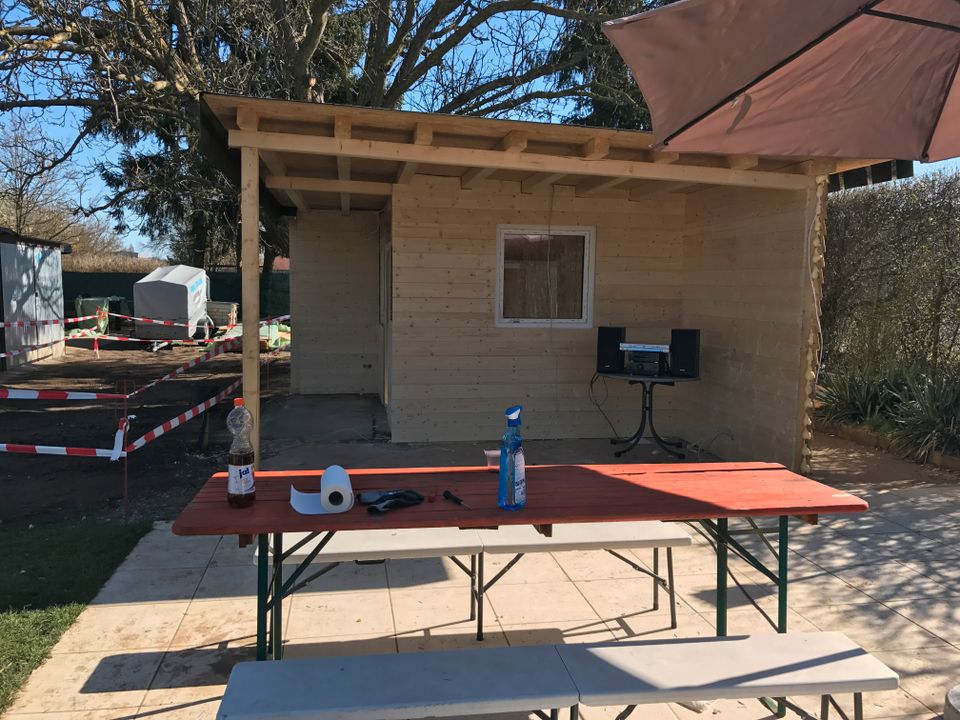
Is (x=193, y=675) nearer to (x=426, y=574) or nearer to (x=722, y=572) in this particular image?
(x=426, y=574)

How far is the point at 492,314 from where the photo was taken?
679 centimetres

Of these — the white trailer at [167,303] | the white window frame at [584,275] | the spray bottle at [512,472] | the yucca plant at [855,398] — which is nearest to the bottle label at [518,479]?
the spray bottle at [512,472]

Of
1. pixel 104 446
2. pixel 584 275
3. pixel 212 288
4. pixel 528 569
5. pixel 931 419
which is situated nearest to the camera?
pixel 528 569

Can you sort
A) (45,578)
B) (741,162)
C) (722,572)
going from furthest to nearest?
1. (741,162)
2. (45,578)
3. (722,572)

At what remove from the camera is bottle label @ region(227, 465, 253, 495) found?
87.8 inches

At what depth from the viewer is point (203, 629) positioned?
3.08 metres

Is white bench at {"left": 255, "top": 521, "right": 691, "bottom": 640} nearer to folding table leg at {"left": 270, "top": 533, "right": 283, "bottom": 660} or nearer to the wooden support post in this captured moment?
folding table leg at {"left": 270, "top": 533, "right": 283, "bottom": 660}

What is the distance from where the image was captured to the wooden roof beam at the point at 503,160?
4.74 m

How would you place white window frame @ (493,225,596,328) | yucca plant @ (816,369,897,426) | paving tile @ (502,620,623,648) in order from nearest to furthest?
1. paving tile @ (502,620,623,648)
2. white window frame @ (493,225,596,328)
3. yucca plant @ (816,369,897,426)

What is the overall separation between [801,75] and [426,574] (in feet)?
9.77

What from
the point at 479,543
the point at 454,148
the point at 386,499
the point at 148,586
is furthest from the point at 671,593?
the point at 454,148

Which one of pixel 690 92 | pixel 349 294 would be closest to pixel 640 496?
pixel 690 92

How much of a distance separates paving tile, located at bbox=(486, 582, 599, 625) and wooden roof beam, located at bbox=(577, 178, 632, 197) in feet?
12.1

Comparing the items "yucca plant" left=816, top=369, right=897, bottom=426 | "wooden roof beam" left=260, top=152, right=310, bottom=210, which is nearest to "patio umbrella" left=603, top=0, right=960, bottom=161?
"wooden roof beam" left=260, top=152, right=310, bottom=210
